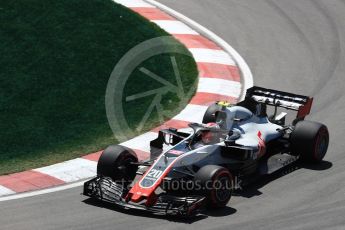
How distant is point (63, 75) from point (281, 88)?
4.93 metres

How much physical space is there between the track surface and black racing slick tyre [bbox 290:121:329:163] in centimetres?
27

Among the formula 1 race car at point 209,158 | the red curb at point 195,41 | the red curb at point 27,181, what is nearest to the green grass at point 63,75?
the red curb at point 27,181

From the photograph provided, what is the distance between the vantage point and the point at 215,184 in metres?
11.6

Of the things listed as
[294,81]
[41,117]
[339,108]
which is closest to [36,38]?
[41,117]

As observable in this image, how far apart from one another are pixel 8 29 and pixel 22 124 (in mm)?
4433

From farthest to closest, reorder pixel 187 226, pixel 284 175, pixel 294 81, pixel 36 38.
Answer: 1. pixel 36 38
2. pixel 294 81
3. pixel 284 175
4. pixel 187 226

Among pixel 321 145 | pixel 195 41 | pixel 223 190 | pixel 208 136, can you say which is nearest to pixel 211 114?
pixel 208 136

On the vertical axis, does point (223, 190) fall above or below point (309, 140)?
below

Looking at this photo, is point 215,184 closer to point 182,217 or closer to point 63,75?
point 182,217

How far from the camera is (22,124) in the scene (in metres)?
→ 15.6

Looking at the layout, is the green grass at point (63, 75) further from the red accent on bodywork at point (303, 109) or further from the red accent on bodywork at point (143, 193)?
the red accent on bodywork at point (303, 109)

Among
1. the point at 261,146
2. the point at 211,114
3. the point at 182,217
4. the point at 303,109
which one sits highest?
the point at 303,109

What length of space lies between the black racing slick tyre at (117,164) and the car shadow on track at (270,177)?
5.81ft

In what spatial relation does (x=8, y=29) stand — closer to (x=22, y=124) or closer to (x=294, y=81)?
(x=22, y=124)
